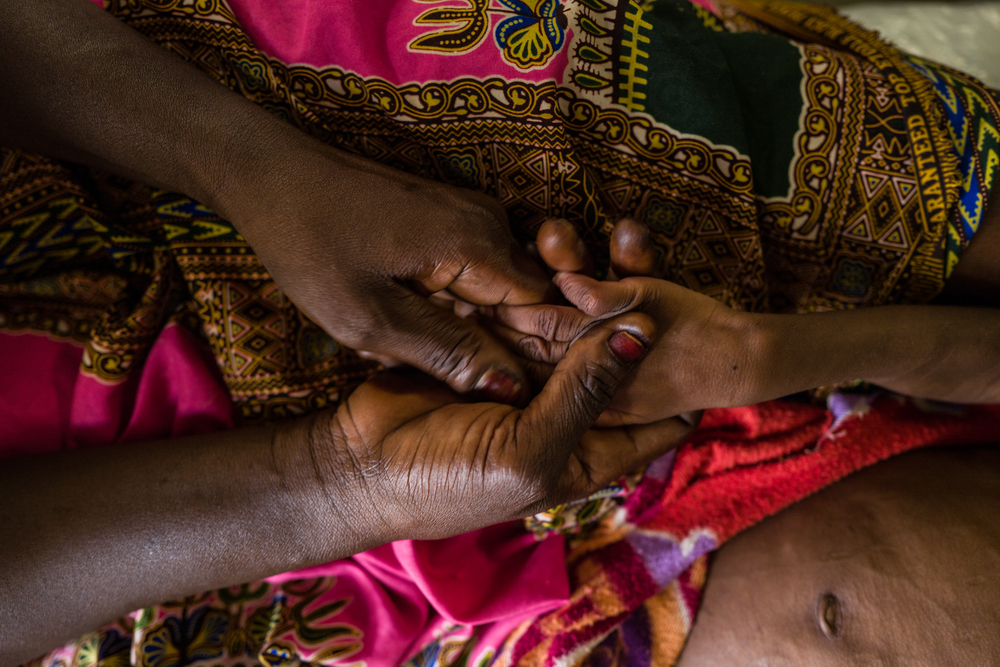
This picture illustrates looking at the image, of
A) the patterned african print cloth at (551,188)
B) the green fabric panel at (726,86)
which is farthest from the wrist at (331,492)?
the green fabric panel at (726,86)

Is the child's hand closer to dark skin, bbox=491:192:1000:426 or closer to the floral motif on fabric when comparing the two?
dark skin, bbox=491:192:1000:426

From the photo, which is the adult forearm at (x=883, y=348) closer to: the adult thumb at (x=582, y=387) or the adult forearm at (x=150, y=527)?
the adult thumb at (x=582, y=387)

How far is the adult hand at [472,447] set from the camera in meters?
0.75

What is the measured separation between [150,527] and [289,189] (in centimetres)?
51

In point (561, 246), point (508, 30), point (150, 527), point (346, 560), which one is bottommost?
point (346, 560)

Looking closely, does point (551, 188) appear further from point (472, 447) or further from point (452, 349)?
point (472, 447)

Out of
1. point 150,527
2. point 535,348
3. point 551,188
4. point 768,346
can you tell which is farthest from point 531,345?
point 150,527

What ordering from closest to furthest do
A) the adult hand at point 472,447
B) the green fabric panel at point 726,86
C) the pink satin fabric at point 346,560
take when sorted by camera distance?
the adult hand at point 472,447 → the green fabric panel at point 726,86 → the pink satin fabric at point 346,560

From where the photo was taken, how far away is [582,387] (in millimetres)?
773

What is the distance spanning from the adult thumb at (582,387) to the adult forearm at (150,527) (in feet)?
0.95

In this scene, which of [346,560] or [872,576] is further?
[346,560]

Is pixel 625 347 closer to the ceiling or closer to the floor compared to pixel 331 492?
closer to the ceiling

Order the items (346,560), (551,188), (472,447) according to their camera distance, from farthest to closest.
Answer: (346,560), (551,188), (472,447)

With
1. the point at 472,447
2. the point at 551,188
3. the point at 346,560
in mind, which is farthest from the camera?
the point at 346,560
